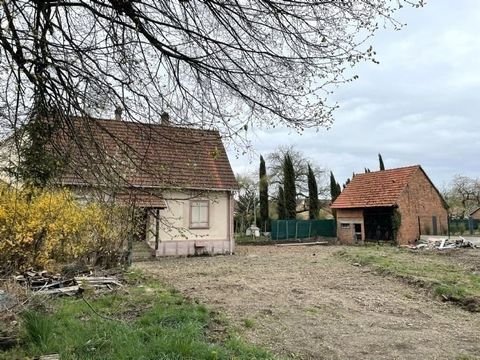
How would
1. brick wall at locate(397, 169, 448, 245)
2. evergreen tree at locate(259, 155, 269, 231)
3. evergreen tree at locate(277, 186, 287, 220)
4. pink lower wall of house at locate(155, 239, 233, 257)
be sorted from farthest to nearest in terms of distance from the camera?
evergreen tree at locate(277, 186, 287, 220) → evergreen tree at locate(259, 155, 269, 231) → brick wall at locate(397, 169, 448, 245) → pink lower wall of house at locate(155, 239, 233, 257)

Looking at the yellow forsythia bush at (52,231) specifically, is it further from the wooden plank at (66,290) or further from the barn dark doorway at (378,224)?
the barn dark doorway at (378,224)

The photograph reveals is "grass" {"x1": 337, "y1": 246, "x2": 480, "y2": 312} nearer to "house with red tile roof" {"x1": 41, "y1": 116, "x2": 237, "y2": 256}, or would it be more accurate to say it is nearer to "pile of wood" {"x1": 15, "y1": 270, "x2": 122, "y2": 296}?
"house with red tile roof" {"x1": 41, "y1": 116, "x2": 237, "y2": 256}

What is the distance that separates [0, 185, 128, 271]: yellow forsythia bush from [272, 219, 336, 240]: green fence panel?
23.7 meters

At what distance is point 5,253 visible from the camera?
10672mm

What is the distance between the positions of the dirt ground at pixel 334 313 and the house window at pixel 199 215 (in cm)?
662

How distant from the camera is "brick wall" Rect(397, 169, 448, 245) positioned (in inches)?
1123

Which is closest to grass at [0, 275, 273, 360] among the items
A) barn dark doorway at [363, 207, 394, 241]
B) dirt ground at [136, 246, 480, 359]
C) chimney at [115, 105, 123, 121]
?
dirt ground at [136, 246, 480, 359]

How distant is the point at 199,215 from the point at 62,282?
12048 mm

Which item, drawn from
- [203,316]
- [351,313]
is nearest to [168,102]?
[203,316]

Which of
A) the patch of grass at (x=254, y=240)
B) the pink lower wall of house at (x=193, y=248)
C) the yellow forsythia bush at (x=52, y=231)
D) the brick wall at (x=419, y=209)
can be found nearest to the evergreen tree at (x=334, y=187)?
the patch of grass at (x=254, y=240)

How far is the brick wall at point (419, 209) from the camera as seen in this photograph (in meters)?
28.5

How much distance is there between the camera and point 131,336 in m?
5.94

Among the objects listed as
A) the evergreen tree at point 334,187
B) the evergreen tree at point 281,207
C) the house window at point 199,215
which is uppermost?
the evergreen tree at point 334,187

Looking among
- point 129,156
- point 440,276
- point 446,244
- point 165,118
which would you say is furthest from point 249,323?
point 446,244
